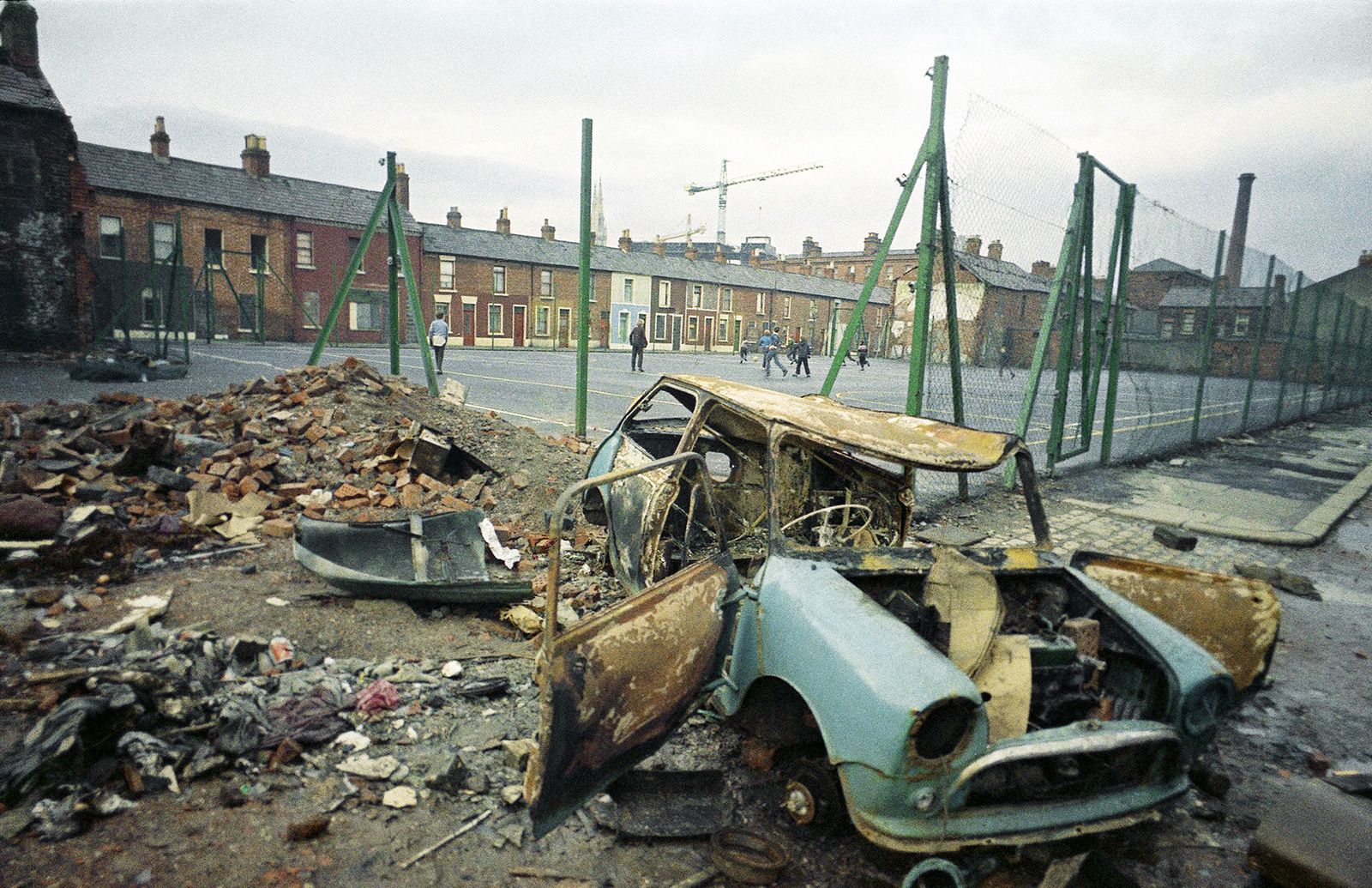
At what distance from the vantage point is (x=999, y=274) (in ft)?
24.4

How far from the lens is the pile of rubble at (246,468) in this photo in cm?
483

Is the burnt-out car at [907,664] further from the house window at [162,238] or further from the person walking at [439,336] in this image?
the house window at [162,238]

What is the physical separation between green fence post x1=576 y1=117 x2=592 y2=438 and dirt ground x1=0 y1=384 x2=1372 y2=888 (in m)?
4.21

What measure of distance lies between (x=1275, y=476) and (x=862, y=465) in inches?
400

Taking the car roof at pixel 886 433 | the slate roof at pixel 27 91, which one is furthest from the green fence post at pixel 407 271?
the slate roof at pixel 27 91

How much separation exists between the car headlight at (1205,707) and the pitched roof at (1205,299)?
10518 mm

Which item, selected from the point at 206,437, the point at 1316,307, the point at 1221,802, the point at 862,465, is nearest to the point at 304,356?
the point at 206,437

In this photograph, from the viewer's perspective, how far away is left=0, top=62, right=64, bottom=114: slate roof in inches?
639

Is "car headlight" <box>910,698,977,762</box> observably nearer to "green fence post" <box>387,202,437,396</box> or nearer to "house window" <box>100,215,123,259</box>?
"green fence post" <box>387,202,437,396</box>

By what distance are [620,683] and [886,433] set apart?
1781 mm

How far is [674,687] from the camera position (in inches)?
101

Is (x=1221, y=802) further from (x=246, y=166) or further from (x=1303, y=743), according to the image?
(x=246, y=166)

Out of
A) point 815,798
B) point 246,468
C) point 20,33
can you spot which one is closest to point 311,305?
point 20,33

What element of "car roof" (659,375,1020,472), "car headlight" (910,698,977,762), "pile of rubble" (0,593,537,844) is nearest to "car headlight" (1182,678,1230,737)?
"car headlight" (910,698,977,762)
